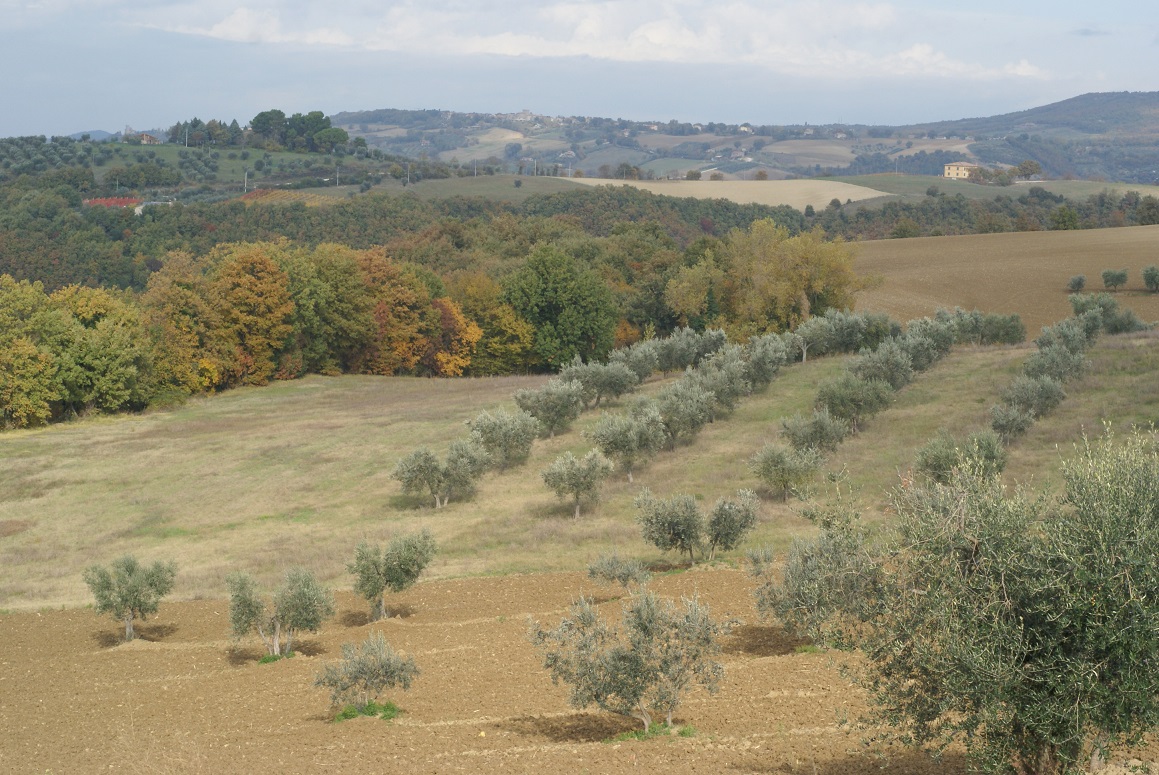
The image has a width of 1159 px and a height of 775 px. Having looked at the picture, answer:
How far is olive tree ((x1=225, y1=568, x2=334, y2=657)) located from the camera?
1991 cm

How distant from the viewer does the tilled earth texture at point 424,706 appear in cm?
1255

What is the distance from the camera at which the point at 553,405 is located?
43.7 metres

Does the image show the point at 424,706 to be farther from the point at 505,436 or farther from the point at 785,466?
the point at 505,436

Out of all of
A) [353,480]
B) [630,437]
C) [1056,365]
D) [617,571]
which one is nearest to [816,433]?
[630,437]

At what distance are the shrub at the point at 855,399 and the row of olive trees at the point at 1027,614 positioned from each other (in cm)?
2915

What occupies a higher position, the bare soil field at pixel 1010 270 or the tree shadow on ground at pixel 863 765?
the bare soil field at pixel 1010 270

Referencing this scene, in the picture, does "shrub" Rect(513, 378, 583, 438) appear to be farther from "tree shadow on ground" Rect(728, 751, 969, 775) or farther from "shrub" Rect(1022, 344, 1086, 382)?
"tree shadow on ground" Rect(728, 751, 969, 775)

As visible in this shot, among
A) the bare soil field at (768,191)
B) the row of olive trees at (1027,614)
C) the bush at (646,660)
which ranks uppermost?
the bare soil field at (768,191)

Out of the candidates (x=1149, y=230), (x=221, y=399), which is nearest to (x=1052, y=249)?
(x=1149, y=230)

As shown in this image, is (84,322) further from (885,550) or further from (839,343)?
(885,550)

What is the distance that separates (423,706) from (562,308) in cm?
5885

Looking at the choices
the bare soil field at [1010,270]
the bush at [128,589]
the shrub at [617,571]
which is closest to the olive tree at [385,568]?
the shrub at [617,571]

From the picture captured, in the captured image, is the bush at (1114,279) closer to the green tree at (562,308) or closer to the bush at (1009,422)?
the green tree at (562,308)

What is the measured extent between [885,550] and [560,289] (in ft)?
211
